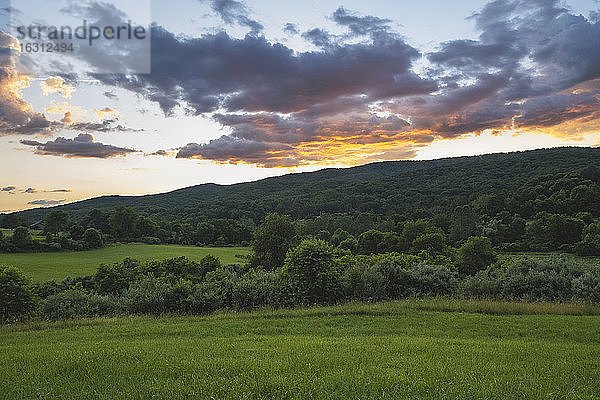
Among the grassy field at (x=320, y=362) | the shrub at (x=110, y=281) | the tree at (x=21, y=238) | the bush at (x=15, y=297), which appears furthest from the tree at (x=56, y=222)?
the grassy field at (x=320, y=362)

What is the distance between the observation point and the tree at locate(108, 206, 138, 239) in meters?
98.2

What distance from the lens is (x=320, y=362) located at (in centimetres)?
888

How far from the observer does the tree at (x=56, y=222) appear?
85812 mm

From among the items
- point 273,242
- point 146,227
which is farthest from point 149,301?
point 146,227

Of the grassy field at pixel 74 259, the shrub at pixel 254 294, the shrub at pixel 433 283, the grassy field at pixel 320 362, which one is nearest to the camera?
the grassy field at pixel 320 362

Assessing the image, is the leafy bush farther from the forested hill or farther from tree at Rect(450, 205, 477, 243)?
the forested hill

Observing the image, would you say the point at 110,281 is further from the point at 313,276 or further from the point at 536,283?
the point at 536,283

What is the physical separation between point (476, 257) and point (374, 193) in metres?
104

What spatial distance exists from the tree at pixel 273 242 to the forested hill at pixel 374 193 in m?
68.2

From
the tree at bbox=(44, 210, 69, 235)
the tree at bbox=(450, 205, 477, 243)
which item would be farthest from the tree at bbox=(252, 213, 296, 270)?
the tree at bbox=(44, 210, 69, 235)

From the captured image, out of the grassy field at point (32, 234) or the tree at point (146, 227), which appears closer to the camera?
the grassy field at point (32, 234)

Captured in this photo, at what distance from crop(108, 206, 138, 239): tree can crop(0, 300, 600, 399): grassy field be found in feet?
295

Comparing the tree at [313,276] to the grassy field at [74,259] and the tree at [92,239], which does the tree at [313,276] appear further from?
the tree at [92,239]

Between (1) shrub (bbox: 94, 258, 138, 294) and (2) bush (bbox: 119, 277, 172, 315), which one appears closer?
(2) bush (bbox: 119, 277, 172, 315)
